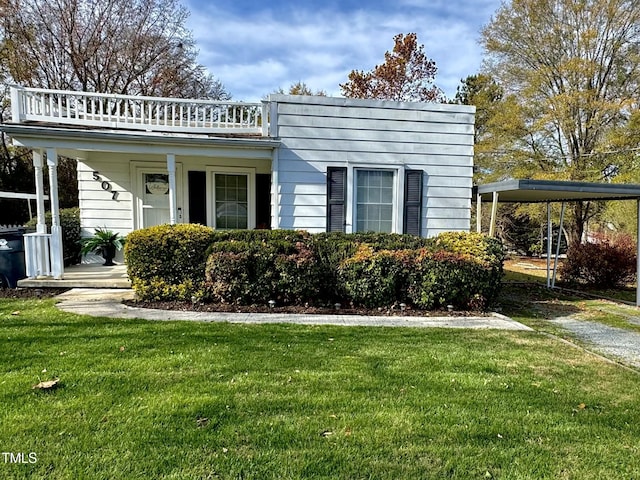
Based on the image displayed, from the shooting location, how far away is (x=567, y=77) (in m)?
13.9

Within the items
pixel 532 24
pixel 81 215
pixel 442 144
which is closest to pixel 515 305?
pixel 442 144

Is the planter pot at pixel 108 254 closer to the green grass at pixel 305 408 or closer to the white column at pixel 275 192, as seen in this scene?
the white column at pixel 275 192

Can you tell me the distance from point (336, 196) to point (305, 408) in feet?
17.7

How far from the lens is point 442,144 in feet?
25.7

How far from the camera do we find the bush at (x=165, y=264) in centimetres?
591

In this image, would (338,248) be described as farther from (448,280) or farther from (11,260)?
(11,260)

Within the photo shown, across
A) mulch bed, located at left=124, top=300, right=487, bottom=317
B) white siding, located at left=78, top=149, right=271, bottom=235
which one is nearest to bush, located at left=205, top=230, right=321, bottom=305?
mulch bed, located at left=124, top=300, right=487, bottom=317

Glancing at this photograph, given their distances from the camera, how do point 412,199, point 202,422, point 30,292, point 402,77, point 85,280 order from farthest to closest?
point 402,77
point 412,199
point 85,280
point 30,292
point 202,422

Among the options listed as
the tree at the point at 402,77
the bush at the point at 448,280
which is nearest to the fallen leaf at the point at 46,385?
the bush at the point at 448,280

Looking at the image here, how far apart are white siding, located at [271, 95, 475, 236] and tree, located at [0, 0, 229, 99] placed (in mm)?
13242

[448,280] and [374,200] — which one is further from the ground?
[374,200]

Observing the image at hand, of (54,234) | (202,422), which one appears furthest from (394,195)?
(54,234)

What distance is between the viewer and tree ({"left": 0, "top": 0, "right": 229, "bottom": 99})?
598 inches

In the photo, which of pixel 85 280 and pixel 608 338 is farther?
pixel 85 280
